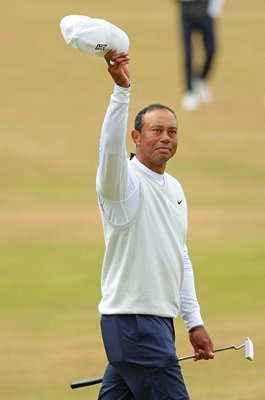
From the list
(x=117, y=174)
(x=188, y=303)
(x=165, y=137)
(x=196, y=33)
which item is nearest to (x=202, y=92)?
(x=196, y=33)

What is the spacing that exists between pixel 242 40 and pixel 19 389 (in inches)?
760

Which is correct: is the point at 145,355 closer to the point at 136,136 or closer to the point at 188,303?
the point at 188,303

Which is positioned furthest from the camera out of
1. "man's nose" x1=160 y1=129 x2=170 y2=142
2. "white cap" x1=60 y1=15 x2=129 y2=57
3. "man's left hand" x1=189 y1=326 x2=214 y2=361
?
"man's left hand" x1=189 y1=326 x2=214 y2=361

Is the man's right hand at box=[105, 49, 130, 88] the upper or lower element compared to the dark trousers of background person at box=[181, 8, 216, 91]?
lower

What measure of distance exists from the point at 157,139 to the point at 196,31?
15.4m

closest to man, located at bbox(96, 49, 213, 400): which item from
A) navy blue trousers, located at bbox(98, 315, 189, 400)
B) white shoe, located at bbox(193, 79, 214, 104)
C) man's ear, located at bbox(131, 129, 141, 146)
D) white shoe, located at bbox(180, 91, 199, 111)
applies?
navy blue trousers, located at bbox(98, 315, 189, 400)

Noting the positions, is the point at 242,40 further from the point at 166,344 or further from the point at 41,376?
the point at 166,344

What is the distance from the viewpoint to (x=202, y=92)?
22.3 m

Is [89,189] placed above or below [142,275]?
above

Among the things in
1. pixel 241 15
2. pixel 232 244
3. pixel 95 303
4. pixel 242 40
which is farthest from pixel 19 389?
pixel 241 15

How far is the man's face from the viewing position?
20.7 ft

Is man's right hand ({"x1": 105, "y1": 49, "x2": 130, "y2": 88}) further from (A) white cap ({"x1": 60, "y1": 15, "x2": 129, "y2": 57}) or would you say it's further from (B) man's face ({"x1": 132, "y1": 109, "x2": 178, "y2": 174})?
(B) man's face ({"x1": 132, "y1": 109, "x2": 178, "y2": 174})

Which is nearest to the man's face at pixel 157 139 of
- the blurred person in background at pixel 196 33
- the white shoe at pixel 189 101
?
the blurred person in background at pixel 196 33

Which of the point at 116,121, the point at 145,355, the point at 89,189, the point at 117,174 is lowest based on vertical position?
the point at 145,355
